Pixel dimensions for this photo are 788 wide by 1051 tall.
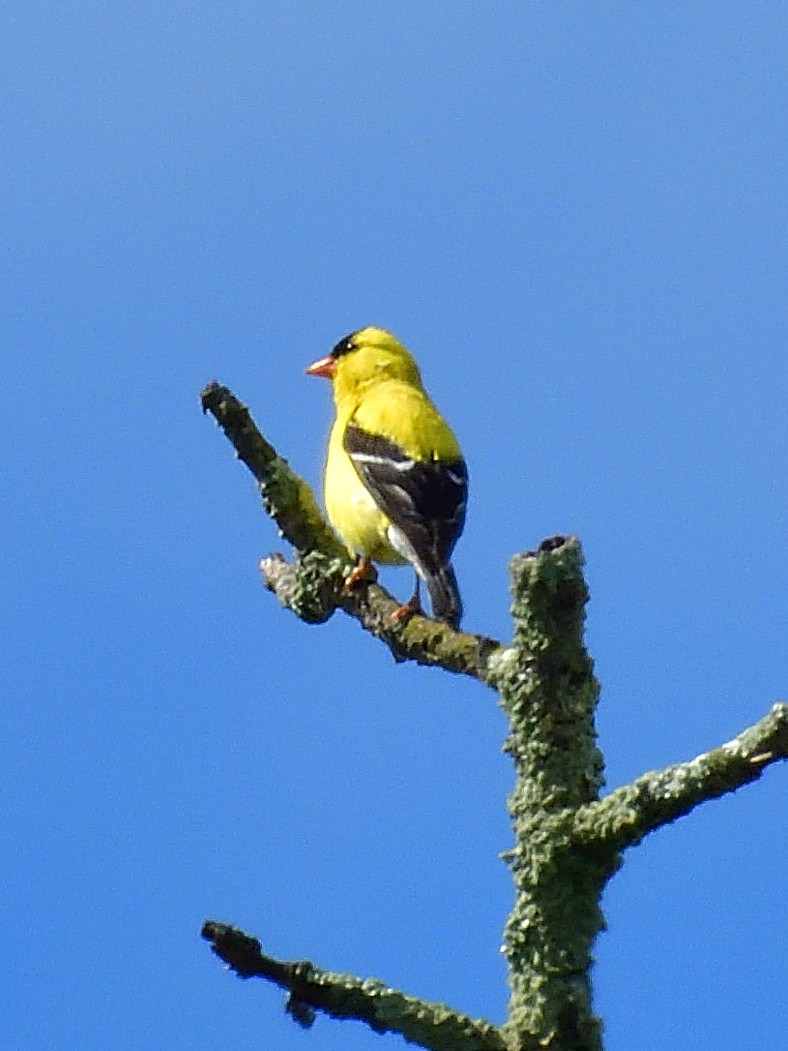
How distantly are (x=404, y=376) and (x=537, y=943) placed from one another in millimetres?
6192

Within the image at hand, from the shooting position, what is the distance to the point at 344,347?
9.14 metres

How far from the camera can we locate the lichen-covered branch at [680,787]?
2.80m

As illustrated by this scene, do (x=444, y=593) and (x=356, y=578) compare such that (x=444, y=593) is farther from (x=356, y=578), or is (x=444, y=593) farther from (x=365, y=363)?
(x=365, y=363)

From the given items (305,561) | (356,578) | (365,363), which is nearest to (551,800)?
(356,578)

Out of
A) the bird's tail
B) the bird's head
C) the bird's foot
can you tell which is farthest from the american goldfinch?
the bird's foot

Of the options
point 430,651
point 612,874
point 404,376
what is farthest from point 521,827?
point 404,376

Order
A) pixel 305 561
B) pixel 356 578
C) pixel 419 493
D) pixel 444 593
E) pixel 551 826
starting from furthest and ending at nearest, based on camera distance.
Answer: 1. pixel 419 493
2. pixel 444 593
3. pixel 305 561
4. pixel 356 578
5. pixel 551 826

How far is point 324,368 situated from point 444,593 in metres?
3.16

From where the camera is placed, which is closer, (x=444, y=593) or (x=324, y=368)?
(x=444, y=593)

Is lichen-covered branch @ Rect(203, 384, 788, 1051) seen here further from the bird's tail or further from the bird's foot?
the bird's tail

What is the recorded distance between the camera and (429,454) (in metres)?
7.23

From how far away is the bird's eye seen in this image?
912 cm

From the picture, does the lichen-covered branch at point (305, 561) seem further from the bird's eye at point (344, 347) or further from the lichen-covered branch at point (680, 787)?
the bird's eye at point (344, 347)

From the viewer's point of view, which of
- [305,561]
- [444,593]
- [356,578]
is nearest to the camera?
[356,578]
